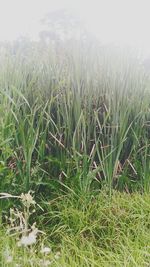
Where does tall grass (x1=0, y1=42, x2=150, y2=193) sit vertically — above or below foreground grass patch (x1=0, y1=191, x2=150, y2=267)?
above

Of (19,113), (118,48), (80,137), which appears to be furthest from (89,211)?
(118,48)

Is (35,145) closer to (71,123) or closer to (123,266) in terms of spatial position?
(71,123)

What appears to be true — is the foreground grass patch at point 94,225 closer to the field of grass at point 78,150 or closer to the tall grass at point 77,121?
the field of grass at point 78,150

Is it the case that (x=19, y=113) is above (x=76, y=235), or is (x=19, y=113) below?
above

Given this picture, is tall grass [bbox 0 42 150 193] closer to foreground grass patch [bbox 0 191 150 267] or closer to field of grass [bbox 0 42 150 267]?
field of grass [bbox 0 42 150 267]

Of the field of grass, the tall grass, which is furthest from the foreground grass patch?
the tall grass

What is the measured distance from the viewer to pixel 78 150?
127 inches

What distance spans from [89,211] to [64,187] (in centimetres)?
26

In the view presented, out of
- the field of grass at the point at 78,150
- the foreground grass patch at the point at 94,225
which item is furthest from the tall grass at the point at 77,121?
the foreground grass patch at the point at 94,225

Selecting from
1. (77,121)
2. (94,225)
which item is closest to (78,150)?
(77,121)

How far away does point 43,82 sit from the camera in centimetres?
348

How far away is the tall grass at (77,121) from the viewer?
3.07 m

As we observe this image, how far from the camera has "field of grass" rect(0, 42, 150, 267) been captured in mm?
2842

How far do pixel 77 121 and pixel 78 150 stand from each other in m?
0.18
